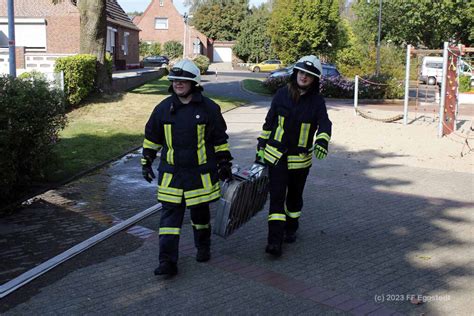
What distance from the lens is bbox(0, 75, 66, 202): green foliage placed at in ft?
20.5

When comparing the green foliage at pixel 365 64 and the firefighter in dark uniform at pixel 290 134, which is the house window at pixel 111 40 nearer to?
the green foliage at pixel 365 64

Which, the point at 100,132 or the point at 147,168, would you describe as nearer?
the point at 147,168

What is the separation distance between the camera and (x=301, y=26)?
36.5 metres

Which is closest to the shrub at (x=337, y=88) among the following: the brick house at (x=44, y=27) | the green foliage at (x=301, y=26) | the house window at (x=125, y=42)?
the green foliage at (x=301, y=26)

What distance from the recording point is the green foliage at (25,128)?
6254 mm

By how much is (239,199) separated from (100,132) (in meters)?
8.22

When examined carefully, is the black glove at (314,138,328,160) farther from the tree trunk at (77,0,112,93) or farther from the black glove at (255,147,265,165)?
the tree trunk at (77,0,112,93)

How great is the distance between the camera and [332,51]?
4056 centimetres

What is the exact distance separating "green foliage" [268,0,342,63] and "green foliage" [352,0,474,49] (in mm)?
8551

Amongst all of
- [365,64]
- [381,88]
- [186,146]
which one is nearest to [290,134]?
[186,146]

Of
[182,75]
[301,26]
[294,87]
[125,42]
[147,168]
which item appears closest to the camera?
[182,75]

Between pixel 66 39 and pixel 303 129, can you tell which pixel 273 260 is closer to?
pixel 303 129

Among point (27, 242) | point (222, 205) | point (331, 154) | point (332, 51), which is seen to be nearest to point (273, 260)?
point (222, 205)

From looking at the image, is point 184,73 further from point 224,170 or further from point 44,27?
point 44,27
